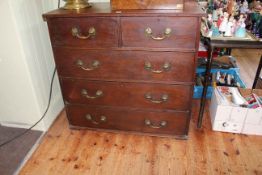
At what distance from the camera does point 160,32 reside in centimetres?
113

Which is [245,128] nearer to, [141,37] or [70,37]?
[141,37]

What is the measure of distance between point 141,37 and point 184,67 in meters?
0.29

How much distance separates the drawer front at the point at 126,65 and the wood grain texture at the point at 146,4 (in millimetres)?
237

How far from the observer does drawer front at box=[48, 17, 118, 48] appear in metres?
1.15

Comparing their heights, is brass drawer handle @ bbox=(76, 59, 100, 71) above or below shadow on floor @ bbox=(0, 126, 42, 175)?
above

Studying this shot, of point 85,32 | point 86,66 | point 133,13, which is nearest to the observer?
point 133,13

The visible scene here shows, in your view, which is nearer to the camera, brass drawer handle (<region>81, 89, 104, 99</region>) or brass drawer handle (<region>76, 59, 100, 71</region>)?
brass drawer handle (<region>76, 59, 100, 71</region>)

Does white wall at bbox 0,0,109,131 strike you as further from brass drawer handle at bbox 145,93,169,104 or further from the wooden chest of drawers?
brass drawer handle at bbox 145,93,169,104

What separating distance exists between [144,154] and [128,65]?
589mm

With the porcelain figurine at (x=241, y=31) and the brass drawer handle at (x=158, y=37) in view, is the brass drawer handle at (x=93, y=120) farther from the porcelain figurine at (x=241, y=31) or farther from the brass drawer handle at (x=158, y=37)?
the porcelain figurine at (x=241, y=31)

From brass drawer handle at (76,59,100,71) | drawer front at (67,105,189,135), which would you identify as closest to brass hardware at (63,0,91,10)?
brass drawer handle at (76,59,100,71)

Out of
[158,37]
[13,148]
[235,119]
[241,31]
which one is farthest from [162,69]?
[13,148]

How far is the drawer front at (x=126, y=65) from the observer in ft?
3.96

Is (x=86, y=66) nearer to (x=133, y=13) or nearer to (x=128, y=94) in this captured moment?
(x=128, y=94)
